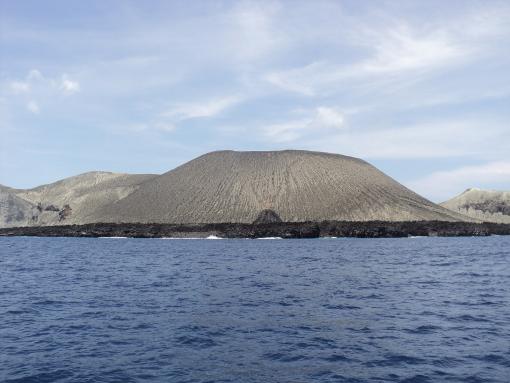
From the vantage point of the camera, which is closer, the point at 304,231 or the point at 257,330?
the point at 257,330

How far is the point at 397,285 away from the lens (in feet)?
140

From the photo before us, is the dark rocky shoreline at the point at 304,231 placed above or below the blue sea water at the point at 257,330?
above

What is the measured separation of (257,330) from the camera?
83.3 feet

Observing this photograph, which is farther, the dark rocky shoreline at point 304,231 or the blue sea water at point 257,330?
the dark rocky shoreline at point 304,231

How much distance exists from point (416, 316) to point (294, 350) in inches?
428

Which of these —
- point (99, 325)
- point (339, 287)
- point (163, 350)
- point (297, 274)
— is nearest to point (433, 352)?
point (163, 350)

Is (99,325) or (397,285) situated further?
(397,285)

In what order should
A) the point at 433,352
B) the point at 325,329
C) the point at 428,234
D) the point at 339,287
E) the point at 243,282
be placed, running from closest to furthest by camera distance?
the point at 433,352 < the point at 325,329 < the point at 339,287 < the point at 243,282 < the point at 428,234

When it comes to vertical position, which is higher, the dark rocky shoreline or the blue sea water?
the dark rocky shoreline

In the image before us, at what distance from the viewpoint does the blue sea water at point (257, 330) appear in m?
18.6

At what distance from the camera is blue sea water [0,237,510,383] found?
18.6 metres

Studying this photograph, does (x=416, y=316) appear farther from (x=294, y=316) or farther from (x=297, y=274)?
(x=297, y=274)

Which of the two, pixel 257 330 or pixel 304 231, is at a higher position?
pixel 304 231

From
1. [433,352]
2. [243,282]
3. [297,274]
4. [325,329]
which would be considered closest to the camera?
[433,352]
